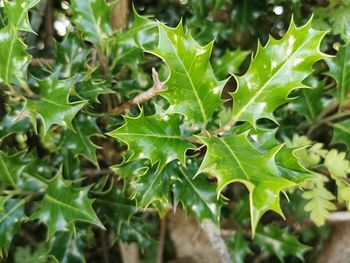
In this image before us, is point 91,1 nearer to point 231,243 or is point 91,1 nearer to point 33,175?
point 33,175

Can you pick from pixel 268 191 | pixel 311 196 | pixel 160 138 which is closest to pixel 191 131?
pixel 160 138

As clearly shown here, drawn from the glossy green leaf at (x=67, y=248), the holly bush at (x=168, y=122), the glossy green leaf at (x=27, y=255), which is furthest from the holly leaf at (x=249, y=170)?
the glossy green leaf at (x=27, y=255)

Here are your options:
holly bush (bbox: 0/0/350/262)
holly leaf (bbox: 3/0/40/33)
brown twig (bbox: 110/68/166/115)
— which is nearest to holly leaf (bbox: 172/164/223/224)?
holly bush (bbox: 0/0/350/262)

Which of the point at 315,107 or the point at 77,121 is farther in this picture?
the point at 315,107

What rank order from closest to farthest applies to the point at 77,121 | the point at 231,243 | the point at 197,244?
the point at 77,121 → the point at 231,243 → the point at 197,244

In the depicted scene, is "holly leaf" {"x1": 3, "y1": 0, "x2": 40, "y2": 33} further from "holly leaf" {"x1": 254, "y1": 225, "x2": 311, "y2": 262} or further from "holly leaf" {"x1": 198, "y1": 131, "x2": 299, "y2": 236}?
"holly leaf" {"x1": 254, "y1": 225, "x2": 311, "y2": 262}

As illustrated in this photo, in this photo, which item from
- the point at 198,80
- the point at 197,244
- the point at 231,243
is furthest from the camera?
the point at 197,244

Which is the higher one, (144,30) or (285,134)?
(144,30)

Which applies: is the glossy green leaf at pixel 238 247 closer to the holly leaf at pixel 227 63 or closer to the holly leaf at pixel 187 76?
the holly leaf at pixel 227 63

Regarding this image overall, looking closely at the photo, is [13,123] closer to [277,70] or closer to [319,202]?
[277,70]
